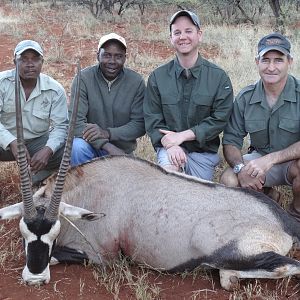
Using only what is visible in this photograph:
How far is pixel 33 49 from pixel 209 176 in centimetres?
220

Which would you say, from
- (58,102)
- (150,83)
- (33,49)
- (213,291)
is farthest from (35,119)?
(213,291)

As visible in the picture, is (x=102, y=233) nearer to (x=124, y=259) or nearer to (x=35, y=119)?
(x=124, y=259)

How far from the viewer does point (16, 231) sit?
16.1ft

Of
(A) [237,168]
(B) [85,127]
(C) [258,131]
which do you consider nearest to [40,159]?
(B) [85,127]

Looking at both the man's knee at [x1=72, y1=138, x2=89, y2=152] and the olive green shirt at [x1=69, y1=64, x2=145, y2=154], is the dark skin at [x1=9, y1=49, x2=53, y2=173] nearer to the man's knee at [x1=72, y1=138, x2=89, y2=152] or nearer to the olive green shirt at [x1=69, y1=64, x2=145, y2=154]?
the man's knee at [x1=72, y1=138, x2=89, y2=152]

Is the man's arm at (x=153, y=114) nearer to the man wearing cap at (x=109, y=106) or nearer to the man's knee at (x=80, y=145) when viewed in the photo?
the man wearing cap at (x=109, y=106)

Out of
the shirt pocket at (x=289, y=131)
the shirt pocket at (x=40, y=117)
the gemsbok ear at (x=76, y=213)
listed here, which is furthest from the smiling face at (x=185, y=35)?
the gemsbok ear at (x=76, y=213)

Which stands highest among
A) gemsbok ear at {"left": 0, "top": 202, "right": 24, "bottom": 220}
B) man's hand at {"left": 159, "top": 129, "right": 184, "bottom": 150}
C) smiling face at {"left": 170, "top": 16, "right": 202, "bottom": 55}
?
smiling face at {"left": 170, "top": 16, "right": 202, "bottom": 55}

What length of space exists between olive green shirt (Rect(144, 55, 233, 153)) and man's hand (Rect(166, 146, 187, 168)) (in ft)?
0.78

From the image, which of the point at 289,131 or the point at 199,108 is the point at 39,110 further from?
the point at 289,131

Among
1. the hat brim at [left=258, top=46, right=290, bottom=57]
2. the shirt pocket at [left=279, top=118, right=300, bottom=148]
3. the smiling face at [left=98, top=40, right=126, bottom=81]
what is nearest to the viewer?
the hat brim at [left=258, top=46, right=290, bottom=57]

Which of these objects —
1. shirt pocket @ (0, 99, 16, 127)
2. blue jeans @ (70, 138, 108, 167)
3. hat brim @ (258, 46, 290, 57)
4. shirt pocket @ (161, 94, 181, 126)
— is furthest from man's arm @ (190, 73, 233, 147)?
shirt pocket @ (0, 99, 16, 127)

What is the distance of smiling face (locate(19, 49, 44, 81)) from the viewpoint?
17.7 feet

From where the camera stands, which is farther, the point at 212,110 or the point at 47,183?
the point at 212,110
